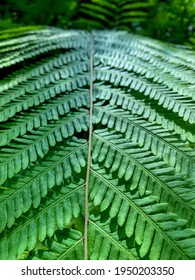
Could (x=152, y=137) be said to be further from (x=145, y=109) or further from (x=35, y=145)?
Result: (x=35, y=145)

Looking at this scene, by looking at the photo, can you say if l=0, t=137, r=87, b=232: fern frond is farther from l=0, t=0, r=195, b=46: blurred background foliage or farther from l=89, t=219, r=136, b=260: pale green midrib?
l=0, t=0, r=195, b=46: blurred background foliage

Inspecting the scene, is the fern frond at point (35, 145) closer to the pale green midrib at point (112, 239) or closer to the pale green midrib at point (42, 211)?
the pale green midrib at point (42, 211)

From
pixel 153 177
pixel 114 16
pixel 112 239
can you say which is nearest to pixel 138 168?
pixel 153 177

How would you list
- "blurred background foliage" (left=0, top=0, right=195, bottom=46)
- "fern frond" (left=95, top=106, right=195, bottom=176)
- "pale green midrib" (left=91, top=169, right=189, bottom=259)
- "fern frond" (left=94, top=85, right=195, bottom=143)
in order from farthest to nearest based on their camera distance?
"blurred background foliage" (left=0, top=0, right=195, bottom=46) < "fern frond" (left=94, top=85, right=195, bottom=143) < "fern frond" (left=95, top=106, right=195, bottom=176) < "pale green midrib" (left=91, top=169, right=189, bottom=259)

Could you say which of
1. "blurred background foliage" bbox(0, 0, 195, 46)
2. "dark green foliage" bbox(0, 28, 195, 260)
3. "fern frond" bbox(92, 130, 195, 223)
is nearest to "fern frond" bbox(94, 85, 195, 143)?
"dark green foliage" bbox(0, 28, 195, 260)
